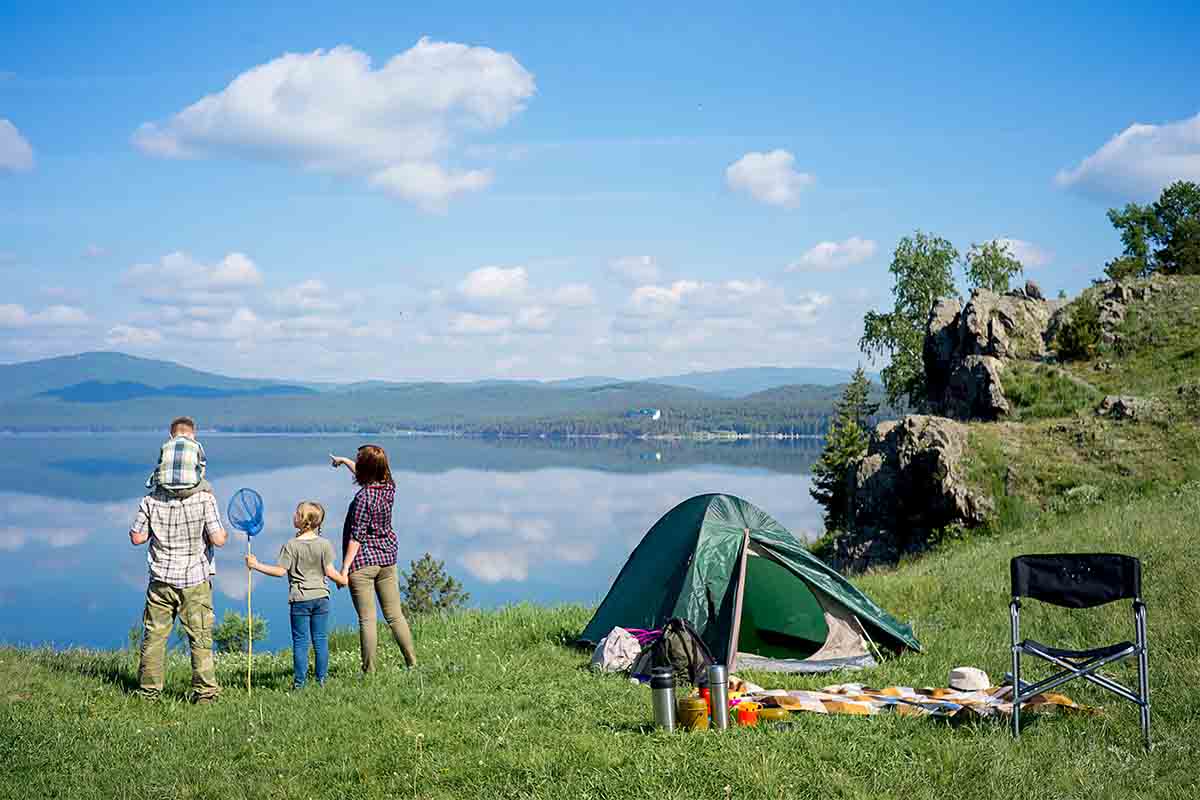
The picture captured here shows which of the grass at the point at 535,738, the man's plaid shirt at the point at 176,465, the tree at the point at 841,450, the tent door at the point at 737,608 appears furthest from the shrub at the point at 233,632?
the tent door at the point at 737,608

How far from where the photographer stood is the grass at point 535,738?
243 inches

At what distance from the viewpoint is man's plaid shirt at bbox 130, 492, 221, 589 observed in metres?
9.19

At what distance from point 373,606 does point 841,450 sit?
1413 inches

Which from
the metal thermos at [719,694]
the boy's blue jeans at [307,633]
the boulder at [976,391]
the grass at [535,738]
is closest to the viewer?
the grass at [535,738]

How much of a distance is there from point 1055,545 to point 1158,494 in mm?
3822

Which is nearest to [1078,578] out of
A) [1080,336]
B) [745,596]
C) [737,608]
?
[737,608]

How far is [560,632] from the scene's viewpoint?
11.8 m

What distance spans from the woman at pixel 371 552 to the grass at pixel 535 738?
1.14ft

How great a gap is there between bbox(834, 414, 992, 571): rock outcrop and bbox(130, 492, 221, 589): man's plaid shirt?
1489cm

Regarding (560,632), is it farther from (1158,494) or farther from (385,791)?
(1158,494)

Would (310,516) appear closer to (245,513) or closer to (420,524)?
(245,513)

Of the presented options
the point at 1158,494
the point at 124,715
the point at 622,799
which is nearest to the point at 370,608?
the point at 124,715

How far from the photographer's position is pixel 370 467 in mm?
9773

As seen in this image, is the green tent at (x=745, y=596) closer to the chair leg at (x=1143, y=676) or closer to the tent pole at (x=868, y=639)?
the tent pole at (x=868, y=639)
